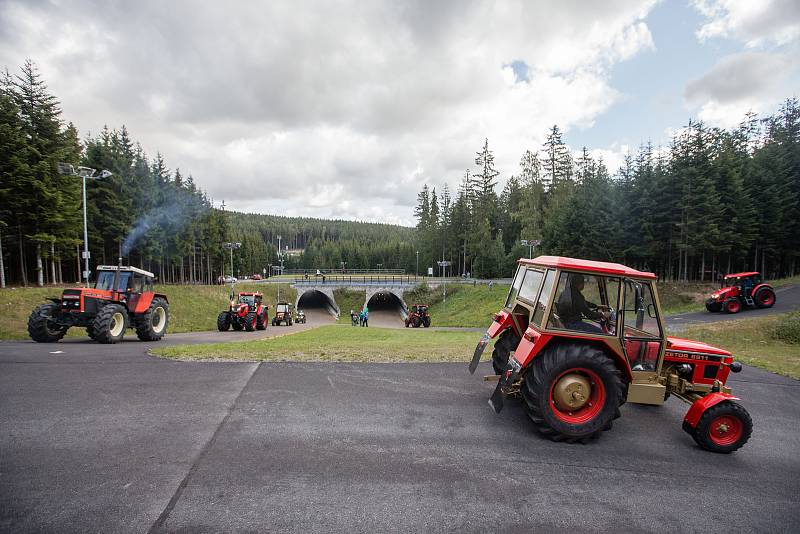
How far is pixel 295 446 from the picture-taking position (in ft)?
14.7

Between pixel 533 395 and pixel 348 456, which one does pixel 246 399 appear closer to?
pixel 348 456

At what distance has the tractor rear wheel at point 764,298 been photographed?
22.7 m

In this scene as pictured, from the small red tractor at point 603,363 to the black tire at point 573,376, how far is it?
12mm

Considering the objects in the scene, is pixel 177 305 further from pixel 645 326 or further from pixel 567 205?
pixel 567 205

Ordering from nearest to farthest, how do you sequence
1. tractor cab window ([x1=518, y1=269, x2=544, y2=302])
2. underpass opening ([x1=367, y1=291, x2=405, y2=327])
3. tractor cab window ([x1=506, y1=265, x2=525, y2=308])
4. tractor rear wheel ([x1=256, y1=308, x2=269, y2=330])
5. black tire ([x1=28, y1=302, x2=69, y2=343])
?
1. tractor cab window ([x1=518, y1=269, x2=544, y2=302])
2. tractor cab window ([x1=506, y1=265, x2=525, y2=308])
3. black tire ([x1=28, y1=302, x2=69, y2=343])
4. tractor rear wheel ([x1=256, y1=308, x2=269, y2=330])
5. underpass opening ([x1=367, y1=291, x2=405, y2=327])

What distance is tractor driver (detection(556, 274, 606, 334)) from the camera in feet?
17.1

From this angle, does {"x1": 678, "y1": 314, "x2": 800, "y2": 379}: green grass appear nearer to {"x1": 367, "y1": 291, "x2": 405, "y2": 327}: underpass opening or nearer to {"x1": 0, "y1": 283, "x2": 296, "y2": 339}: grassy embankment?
{"x1": 0, "y1": 283, "x2": 296, "y2": 339}: grassy embankment

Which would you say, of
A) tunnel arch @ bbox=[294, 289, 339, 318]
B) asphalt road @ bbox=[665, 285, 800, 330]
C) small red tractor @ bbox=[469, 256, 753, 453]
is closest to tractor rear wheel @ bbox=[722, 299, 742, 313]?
asphalt road @ bbox=[665, 285, 800, 330]

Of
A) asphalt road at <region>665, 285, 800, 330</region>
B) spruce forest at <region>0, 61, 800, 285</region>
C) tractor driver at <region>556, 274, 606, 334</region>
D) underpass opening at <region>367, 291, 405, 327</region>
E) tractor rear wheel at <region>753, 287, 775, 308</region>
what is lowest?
underpass opening at <region>367, 291, 405, 327</region>

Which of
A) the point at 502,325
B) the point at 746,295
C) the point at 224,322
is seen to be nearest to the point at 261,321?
the point at 224,322

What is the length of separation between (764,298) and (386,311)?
45.3 metres

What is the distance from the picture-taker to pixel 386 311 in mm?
60344

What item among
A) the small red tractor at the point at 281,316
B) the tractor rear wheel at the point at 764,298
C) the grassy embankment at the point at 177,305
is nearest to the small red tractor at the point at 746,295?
the tractor rear wheel at the point at 764,298

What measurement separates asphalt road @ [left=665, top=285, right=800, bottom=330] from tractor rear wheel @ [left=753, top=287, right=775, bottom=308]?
1.01 feet
